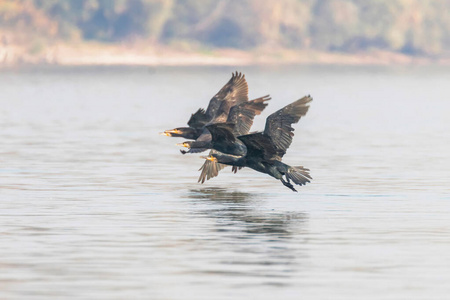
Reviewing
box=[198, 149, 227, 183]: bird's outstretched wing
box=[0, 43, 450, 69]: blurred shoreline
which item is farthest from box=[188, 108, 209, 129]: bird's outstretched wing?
box=[0, 43, 450, 69]: blurred shoreline

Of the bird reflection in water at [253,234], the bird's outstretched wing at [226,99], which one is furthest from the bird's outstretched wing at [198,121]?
the bird reflection in water at [253,234]

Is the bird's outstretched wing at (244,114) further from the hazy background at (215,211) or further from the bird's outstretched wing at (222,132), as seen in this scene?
the bird's outstretched wing at (222,132)

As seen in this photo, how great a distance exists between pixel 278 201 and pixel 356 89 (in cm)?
7084

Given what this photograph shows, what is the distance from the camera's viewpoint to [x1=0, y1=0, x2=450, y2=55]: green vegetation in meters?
166

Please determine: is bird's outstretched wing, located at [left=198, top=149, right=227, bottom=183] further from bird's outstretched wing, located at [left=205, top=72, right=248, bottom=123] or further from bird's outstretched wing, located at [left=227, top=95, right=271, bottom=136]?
bird's outstretched wing, located at [left=227, top=95, right=271, bottom=136]

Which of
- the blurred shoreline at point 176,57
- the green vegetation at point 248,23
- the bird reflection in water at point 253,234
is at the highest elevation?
the green vegetation at point 248,23

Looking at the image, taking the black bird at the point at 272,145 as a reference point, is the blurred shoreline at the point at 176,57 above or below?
above

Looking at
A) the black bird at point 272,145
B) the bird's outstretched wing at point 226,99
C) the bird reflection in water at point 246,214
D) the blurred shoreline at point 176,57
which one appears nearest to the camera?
the bird reflection in water at point 246,214

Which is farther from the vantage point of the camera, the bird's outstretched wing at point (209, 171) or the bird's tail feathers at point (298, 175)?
the bird's outstretched wing at point (209, 171)

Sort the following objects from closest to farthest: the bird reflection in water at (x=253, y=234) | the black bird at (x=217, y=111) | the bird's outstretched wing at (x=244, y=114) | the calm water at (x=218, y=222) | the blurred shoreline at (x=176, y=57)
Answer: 1. the calm water at (x=218, y=222)
2. the bird reflection in water at (x=253, y=234)
3. the bird's outstretched wing at (x=244, y=114)
4. the black bird at (x=217, y=111)
5. the blurred shoreline at (x=176, y=57)

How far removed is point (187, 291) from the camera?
1298 centimetres

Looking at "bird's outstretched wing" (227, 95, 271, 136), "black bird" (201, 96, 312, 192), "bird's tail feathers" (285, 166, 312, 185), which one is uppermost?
"bird's outstretched wing" (227, 95, 271, 136)

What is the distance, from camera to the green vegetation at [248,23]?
546ft

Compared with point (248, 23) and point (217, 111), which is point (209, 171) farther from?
point (248, 23)
